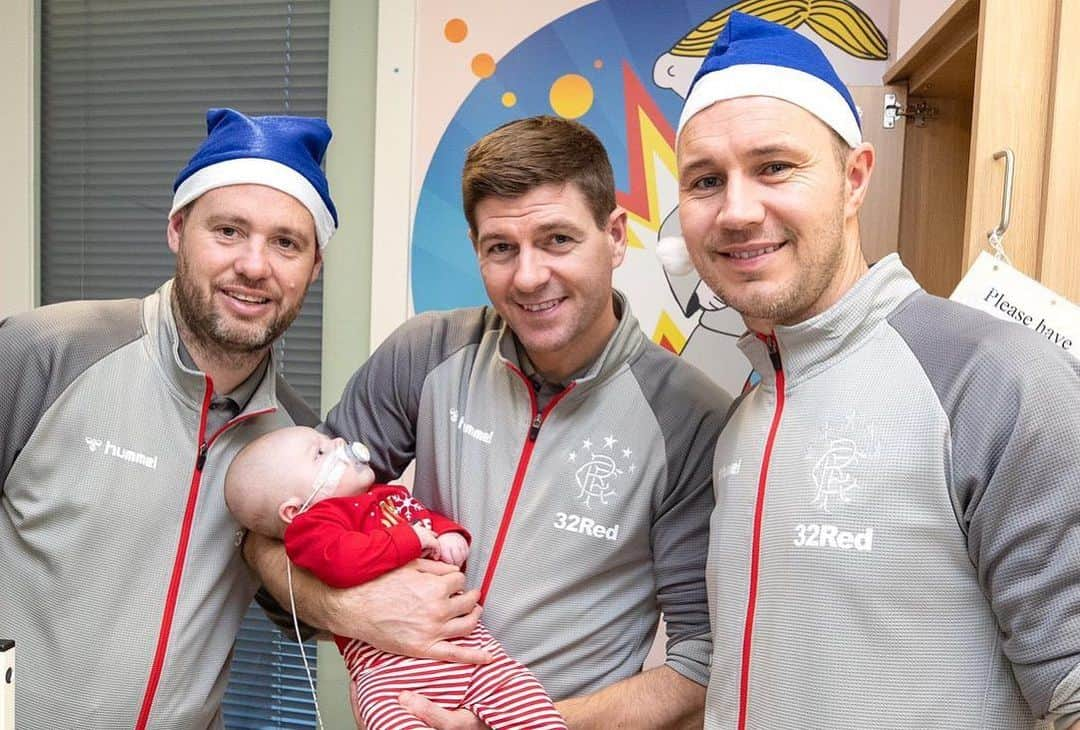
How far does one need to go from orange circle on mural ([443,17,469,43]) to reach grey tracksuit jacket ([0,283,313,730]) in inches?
66.0

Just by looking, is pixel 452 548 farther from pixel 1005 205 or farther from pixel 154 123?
pixel 154 123

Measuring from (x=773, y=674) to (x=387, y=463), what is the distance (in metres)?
0.95

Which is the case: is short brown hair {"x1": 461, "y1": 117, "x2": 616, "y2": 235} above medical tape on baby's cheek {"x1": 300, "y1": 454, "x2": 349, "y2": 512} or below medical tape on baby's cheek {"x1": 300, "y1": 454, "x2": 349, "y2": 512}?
above

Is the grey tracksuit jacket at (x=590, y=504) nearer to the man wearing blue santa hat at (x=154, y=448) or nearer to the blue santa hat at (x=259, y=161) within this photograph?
the man wearing blue santa hat at (x=154, y=448)

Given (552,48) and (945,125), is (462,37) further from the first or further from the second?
(945,125)

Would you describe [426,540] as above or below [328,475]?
below

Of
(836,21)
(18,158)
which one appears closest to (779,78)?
(836,21)

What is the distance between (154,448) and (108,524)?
0.17 metres

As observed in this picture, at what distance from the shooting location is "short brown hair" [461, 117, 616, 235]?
5.54ft

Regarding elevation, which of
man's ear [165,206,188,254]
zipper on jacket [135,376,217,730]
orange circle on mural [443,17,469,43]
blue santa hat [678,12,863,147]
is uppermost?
orange circle on mural [443,17,469,43]

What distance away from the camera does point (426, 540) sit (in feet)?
5.72

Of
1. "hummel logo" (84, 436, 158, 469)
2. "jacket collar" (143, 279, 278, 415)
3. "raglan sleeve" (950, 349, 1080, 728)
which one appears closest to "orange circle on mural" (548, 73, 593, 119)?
"jacket collar" (143, 279, 278, 415)

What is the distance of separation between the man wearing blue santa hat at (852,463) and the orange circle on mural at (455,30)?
1.74 m

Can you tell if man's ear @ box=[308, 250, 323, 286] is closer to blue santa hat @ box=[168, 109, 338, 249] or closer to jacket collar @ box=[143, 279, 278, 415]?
blue santa hat @ box=[168, 109, 338, 249]
